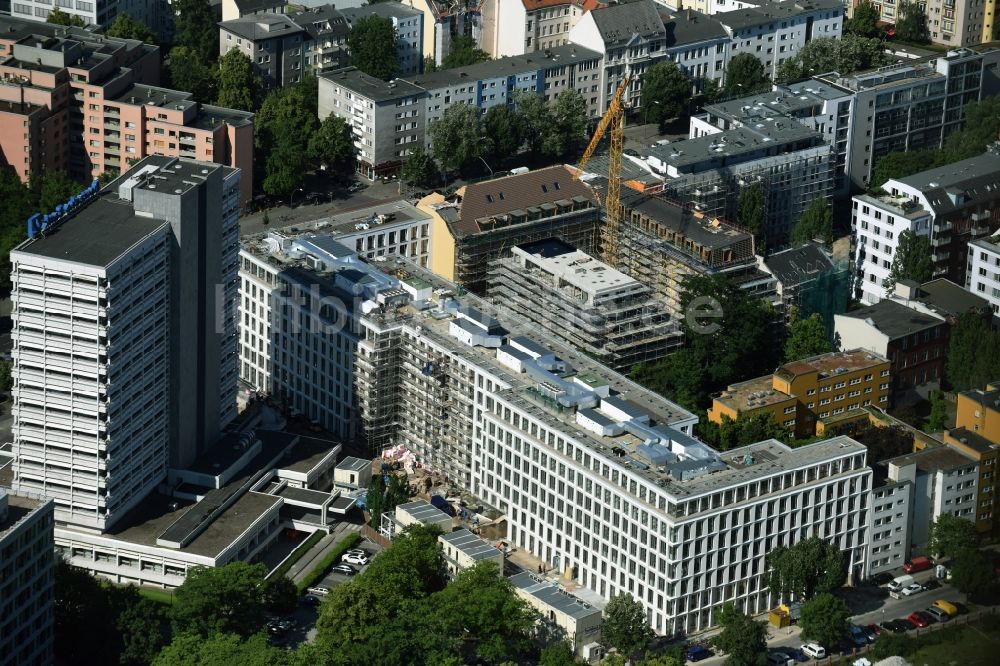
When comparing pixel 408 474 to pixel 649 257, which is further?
pixel 649 257

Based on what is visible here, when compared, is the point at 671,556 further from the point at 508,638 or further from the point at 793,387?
the point at 793,387

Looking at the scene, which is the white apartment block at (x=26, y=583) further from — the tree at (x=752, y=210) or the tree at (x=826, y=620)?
the tree at (x=752, y=210)

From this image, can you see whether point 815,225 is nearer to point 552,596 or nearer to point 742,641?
point 552,596

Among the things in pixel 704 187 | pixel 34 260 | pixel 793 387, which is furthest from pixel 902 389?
pixel 34 260

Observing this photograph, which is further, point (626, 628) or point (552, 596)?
point (552, 596)

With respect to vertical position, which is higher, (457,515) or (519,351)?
(519,351)

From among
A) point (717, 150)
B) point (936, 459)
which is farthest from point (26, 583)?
point (717, 150)
